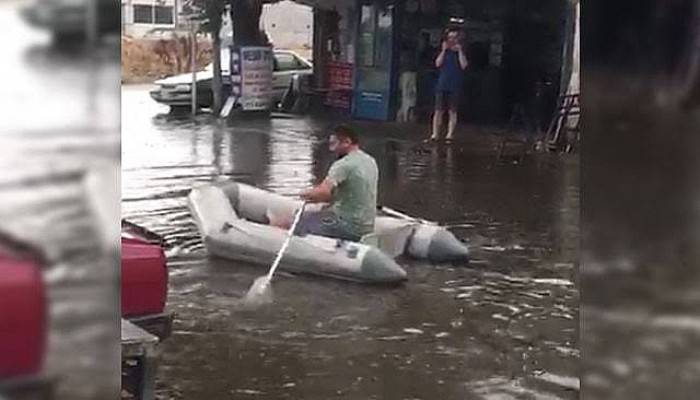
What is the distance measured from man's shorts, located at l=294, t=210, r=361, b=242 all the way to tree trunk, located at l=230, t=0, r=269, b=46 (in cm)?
34

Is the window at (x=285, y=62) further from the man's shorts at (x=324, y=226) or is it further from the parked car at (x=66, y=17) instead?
the parked car at (x=66, y=17)

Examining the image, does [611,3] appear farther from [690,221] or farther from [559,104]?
[690,221]

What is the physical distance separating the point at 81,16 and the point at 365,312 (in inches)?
34.9

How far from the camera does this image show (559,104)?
2.39 m

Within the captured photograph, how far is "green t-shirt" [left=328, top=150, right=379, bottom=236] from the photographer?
2.21 m

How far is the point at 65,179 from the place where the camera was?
5.48 feet

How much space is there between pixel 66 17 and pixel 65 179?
23 centimetres

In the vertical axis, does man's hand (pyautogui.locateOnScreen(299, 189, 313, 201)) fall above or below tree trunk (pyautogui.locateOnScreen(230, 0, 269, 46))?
below

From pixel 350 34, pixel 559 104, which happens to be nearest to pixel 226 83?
pixel 350 34

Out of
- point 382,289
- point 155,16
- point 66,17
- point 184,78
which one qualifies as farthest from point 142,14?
point 382,289

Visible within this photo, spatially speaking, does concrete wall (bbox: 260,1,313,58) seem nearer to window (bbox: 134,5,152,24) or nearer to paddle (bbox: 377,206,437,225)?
window (bbox: 134,5,152,24)

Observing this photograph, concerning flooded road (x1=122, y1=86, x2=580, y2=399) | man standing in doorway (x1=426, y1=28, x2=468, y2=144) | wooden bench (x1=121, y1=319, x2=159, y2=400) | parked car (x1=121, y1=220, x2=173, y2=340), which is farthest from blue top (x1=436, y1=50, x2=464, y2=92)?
wooden bench (x1=121, y1=319, x2=159, y2=400)

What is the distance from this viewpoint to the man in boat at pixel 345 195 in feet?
Answer: 7.20

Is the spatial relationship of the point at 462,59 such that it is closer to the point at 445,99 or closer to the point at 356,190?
the point at 445,99
